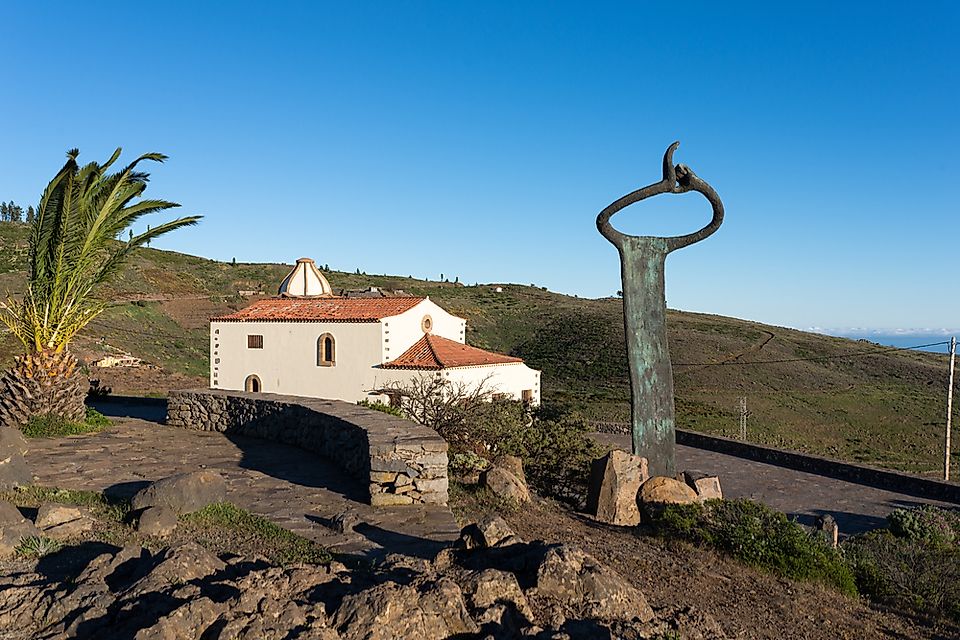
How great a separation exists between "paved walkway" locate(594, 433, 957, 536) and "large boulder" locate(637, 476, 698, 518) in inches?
182

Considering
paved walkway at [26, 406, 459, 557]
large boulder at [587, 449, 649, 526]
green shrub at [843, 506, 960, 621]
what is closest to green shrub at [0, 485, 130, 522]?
paved walkway at [26, 406, 459, 557]

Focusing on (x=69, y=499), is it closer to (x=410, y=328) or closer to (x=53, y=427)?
(x=53, y=427)

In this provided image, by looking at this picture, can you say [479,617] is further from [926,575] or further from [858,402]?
[858,402]

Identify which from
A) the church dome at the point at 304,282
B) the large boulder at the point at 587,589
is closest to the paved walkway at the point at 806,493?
the large boulder at the point at 587,589

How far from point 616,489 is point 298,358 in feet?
63.1

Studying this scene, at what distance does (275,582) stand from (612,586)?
195 cm

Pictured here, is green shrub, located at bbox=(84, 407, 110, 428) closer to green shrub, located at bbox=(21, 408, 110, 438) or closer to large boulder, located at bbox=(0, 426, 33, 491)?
green shrub, located at bbox=(21, 408, 110, 438)

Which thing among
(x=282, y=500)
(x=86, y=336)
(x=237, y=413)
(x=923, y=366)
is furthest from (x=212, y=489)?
(x=923, y=366)

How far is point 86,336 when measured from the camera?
115 feet

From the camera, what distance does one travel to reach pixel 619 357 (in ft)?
166

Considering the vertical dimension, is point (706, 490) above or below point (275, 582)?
below

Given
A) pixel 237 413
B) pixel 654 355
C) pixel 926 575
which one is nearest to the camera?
pixel 926 575

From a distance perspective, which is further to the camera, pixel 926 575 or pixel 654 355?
pixel 654 355

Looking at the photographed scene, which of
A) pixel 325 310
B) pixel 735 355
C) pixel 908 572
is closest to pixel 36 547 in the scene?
pixel 908 572
